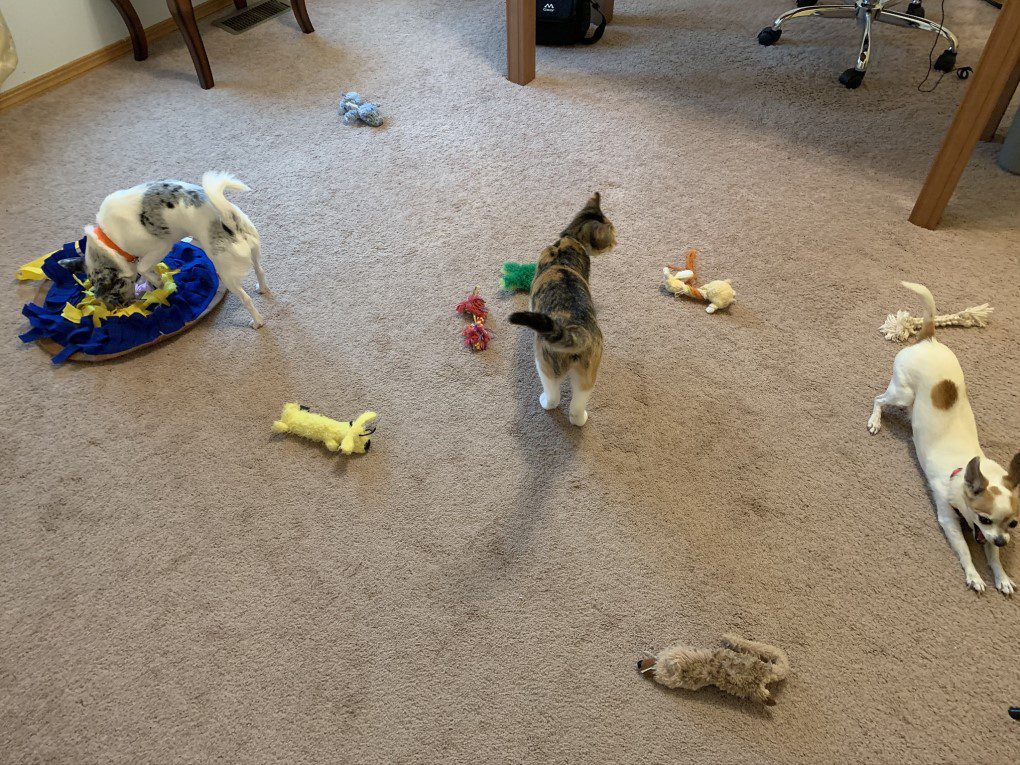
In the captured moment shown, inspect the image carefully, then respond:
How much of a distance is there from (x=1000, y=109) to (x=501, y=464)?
7.24ft

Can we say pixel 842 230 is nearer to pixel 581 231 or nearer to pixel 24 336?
pixel 581 231

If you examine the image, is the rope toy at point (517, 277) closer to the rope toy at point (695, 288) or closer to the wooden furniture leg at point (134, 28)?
the rope toy at point (695, 288)

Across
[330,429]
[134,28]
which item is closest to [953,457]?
[330,429]

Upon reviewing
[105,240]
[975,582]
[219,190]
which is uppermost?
[219,190]

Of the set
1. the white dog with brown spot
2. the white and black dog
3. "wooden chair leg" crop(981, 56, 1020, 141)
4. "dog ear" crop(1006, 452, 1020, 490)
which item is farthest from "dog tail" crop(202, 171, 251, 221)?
"wooden chair leg" crop(981, 56, 1020, 141)

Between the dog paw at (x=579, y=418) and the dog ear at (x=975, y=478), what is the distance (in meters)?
0.76

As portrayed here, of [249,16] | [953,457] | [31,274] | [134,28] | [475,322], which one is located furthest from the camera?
[249,16]

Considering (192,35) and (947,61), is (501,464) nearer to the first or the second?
(192,35)

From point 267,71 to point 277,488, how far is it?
6.63 feet

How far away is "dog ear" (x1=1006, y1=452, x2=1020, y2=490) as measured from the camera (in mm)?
1280

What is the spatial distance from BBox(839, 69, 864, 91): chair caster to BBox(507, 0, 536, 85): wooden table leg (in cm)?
120

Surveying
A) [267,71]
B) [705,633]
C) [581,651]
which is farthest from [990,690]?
[267,71]

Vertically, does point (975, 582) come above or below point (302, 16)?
below

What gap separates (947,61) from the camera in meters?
2.64
